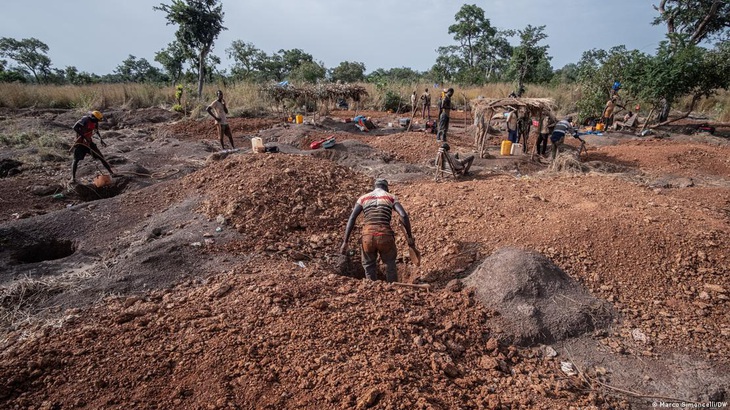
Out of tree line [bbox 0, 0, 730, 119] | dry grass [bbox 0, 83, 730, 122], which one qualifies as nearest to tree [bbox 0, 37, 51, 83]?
tree line [bbox 0, 0, 730, 119]

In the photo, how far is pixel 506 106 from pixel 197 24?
1300 cm

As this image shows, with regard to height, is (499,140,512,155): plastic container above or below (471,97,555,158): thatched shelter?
below

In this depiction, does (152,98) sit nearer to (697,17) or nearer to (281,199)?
(281,199)

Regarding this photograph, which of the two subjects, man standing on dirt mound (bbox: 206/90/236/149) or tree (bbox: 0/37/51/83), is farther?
tree (bbox: 0/37/51/83)

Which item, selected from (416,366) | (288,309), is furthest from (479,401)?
(288,309)

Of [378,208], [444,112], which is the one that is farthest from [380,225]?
[444,112]

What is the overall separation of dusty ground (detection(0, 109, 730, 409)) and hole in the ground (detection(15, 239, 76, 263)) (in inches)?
0.7

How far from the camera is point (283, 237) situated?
4.76 meters

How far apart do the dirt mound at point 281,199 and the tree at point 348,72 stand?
23392 millimetres

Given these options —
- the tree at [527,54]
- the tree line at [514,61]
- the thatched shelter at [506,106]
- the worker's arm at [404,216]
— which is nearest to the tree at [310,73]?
the tree line at [514,61]

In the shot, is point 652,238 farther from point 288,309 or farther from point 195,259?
point 195,259

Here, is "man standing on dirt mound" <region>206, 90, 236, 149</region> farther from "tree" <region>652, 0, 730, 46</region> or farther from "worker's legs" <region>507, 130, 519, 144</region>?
"tree" <region>652, 0, 730, 46</region>

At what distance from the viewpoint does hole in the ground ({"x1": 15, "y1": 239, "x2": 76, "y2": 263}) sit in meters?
4.71

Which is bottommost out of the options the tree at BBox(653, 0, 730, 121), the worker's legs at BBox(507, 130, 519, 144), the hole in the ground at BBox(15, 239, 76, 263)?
the hole in the ground at BBox(15, 239, 76, 263)
